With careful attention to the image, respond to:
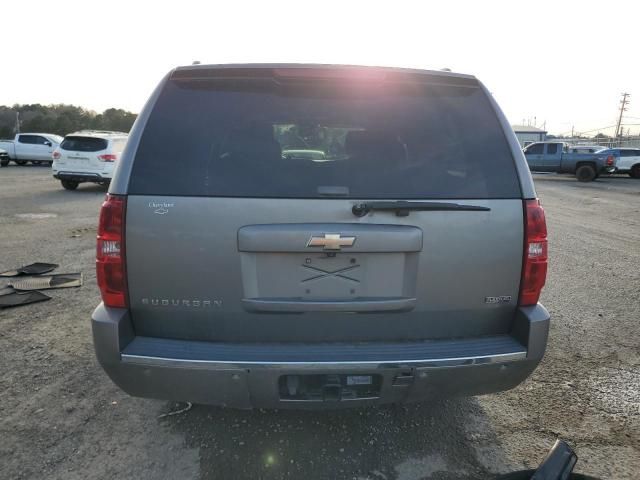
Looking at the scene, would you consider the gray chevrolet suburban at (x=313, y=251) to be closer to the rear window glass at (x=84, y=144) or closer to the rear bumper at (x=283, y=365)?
the rear bumper at (x=283, y=365)

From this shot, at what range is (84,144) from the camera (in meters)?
14.5

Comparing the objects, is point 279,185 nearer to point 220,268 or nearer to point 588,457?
point 220,268

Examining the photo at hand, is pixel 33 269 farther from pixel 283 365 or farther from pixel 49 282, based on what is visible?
pixel 283 365

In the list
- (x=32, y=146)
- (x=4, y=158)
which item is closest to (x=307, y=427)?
(x=32, y=146)

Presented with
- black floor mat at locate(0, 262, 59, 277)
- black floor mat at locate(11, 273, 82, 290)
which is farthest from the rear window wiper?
black floor mat at locate(0, 262, 59, 277)

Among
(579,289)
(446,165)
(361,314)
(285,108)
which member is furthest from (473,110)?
(579,289)

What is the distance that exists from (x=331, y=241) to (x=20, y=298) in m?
4.23

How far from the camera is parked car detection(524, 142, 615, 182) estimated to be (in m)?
24.0

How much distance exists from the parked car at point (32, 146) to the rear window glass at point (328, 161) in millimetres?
28600

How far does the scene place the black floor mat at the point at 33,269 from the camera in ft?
18.6

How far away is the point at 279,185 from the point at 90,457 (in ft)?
5.89

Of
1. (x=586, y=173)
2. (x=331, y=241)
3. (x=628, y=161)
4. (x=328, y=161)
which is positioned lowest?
(x=586, y=173)

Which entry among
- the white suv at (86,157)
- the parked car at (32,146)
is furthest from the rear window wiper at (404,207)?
the parked car at (32,146)

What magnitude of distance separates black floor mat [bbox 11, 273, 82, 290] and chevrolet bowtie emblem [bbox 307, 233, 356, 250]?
168 inches
